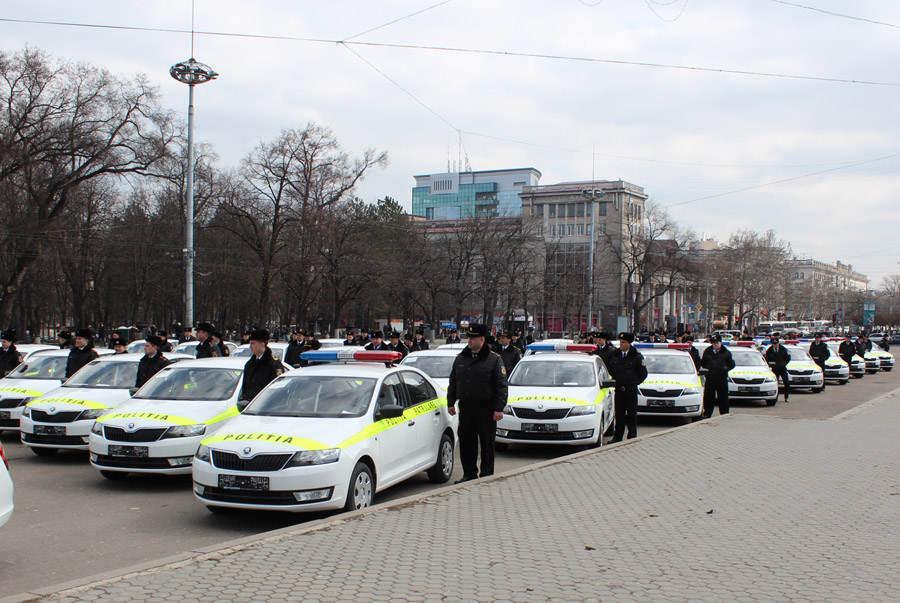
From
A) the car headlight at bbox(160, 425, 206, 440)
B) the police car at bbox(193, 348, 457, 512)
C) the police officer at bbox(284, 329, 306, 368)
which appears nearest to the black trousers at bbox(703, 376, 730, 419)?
the police car at bbox(193, 348, 457, 512)

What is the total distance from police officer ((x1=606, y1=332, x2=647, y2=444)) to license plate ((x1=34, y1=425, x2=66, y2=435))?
7763 millimetres

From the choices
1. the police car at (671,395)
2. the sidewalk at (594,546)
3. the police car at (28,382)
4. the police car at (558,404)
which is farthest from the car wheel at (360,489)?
the police car at (671,395)

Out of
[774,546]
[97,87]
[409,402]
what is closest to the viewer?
[774,546]

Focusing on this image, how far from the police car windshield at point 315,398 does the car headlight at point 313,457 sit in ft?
2.71

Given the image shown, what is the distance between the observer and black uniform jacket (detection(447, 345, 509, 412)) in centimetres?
887

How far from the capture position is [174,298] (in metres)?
56.9

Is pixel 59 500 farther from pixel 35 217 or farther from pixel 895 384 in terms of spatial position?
pixel 35 217

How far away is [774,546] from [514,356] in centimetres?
1017

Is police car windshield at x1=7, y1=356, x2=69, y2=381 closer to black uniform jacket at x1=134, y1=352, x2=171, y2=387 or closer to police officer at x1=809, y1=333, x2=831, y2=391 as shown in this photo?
black uniform jacket at x1=134, y1=352, x2=171, y2=387

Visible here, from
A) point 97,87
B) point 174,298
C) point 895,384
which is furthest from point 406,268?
point 895,384

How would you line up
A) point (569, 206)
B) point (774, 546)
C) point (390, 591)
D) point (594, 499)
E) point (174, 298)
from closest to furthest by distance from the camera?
point (390, 591) < point (774, 546) < point (594, 499) < point (174, 298) < point (569, 206)

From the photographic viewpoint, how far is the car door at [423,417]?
9039 mm

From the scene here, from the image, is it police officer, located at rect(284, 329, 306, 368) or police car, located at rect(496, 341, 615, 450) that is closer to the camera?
police car, located at rect(496, 341, 615, 450)

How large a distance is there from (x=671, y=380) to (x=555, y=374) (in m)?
3.90
